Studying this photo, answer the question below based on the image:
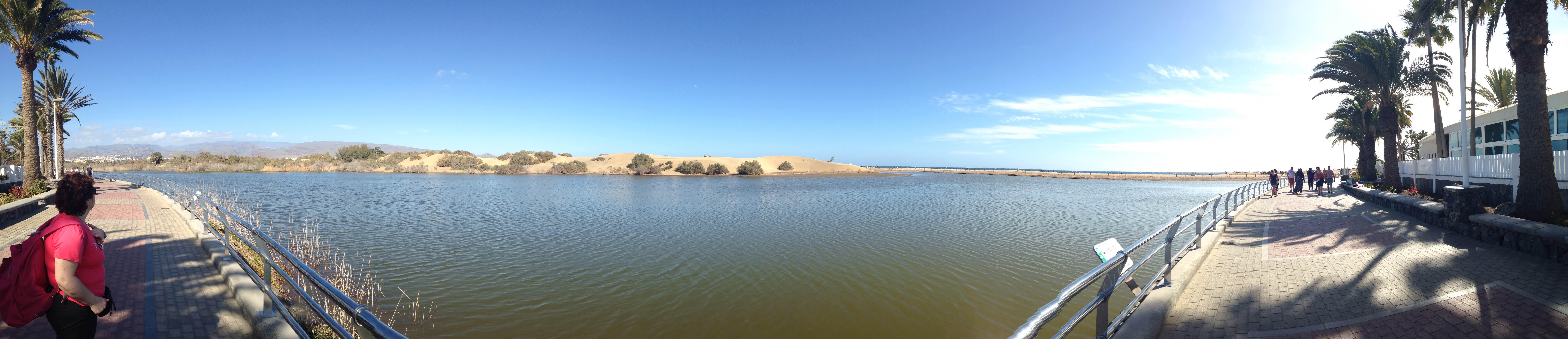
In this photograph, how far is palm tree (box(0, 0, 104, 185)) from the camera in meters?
18.2

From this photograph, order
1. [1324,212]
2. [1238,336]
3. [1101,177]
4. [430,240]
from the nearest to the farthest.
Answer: [1238,336] → [430,240] → [1324,212] → [1101,177]

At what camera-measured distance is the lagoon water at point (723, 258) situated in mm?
6969

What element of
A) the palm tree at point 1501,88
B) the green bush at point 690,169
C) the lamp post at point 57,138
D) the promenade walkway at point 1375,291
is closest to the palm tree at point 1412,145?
the palm tree at point 1501,88

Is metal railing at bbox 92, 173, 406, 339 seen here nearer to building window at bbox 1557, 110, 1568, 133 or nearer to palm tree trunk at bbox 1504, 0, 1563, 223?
palm tree trunk at bbox 1504, 0, 1563, 223

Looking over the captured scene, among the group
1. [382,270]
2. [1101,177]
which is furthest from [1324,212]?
[1101,177]

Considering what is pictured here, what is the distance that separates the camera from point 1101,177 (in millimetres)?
69938

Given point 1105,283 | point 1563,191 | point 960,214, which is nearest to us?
point 1105,283

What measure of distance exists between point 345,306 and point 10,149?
83426 millimetres

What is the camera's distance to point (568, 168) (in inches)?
2662

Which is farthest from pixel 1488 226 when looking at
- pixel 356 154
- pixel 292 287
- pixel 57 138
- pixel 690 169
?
pixel 356 154

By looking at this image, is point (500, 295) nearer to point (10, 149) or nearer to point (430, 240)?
point (430, 240)

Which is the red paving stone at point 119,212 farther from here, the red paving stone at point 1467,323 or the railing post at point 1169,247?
the red paving stone at point 1467,323

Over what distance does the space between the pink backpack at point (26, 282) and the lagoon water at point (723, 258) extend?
11.9 feet

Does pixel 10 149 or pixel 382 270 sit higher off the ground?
pixel 10 149
